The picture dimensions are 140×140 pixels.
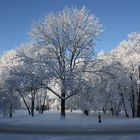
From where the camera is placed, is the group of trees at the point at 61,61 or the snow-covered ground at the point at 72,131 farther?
the group of trees at the point at 61,61

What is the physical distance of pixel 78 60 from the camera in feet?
136

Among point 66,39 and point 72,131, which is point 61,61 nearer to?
point 66,39

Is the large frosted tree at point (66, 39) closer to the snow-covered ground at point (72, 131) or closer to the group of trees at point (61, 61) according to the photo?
the group of trees at point (61, 61)

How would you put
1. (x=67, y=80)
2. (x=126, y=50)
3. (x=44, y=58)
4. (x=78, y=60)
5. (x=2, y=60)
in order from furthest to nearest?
(x=2, y=60)
(x=126, y=50)
(x=78, y=60)
(x=44, y=58)
(x=67, y=80)

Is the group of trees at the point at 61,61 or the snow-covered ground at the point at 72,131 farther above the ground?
the group of trees at the point at 61,61

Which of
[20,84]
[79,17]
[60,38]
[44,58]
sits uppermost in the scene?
[79,17]

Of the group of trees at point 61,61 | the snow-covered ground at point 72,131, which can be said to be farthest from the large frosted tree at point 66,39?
the snow-covered ground at point 72,131

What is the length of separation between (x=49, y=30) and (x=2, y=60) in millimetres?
24046

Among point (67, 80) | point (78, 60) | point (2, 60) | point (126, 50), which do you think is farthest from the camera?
point (2, 60)

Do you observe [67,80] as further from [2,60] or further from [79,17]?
[2,60]

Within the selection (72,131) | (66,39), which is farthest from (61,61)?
(72,131)

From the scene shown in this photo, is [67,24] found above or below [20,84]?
above

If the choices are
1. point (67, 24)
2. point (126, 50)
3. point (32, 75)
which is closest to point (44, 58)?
point (32, 75)

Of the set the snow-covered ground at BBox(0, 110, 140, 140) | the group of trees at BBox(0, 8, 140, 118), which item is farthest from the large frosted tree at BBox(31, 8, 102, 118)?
the snow-covered ground at BBox(0, 110, 140, 140)
